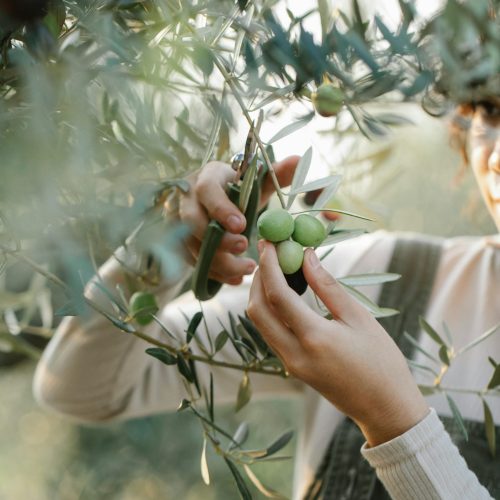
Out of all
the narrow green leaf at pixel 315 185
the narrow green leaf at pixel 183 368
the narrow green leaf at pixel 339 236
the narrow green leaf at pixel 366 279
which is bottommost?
the narrow green leaf at pixel 183 368

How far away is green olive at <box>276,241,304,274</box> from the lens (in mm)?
516

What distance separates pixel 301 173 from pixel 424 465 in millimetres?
336

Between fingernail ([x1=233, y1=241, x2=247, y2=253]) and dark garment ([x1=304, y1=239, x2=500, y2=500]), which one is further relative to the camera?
dark garment ([x1=304, y1=239, x2=500, y2=500])

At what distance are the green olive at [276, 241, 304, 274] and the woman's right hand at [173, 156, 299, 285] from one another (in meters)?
0.11

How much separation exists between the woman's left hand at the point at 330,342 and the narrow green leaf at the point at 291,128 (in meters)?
0.08

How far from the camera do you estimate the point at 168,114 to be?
70 cm

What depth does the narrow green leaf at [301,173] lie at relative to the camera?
518mm

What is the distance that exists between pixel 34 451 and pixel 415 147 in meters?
1.91

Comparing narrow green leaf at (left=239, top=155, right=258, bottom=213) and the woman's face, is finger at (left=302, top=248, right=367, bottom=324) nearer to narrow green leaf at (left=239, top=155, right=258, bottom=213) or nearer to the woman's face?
narrow green leaf at (left=239, top=155, right=258, bottom=213)

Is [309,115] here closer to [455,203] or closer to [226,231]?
[226,231]

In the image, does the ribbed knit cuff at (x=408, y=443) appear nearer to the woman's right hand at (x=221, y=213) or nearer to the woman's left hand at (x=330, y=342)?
the woman's left hand at (x=330, y=342)

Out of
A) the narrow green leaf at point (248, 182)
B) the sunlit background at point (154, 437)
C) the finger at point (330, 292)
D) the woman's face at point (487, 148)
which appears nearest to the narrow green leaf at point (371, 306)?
the finger at point (330, 292)

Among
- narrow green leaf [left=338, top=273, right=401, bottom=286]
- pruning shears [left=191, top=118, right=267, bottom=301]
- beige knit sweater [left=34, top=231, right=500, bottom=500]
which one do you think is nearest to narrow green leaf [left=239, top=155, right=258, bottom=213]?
pruning shears [left=191, top=118, right=267, bottom=301]

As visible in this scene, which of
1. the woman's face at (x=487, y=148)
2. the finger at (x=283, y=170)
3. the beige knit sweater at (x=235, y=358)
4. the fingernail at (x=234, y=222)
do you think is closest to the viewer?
the fingernail at (x=234, y=222)
